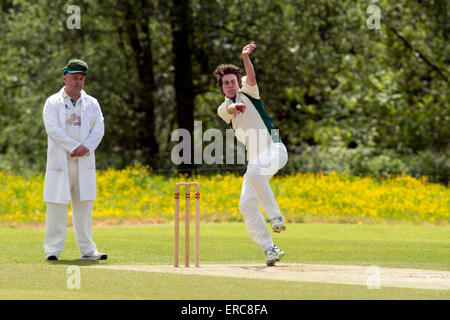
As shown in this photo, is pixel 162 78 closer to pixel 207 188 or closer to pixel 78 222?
pixel 207 188

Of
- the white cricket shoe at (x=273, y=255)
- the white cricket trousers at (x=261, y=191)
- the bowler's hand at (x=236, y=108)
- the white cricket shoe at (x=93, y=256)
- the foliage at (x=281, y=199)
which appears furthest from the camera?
the foliage at (x=281, y=199)

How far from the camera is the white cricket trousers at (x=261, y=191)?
404 inches

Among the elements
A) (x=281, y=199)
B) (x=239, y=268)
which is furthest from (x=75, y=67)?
(x=281, y=199)

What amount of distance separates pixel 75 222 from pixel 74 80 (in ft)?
6.05

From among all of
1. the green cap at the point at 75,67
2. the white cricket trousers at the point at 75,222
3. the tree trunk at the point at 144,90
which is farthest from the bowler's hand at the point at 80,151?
the tree trunk at the point at 144,90

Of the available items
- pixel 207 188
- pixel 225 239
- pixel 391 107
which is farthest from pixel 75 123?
pixel 391 107

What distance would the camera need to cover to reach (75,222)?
1160 cm

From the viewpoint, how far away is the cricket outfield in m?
7.95

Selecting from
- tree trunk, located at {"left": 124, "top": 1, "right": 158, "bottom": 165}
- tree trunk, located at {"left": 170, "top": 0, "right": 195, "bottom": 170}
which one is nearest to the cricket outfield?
tree trunk, located at {"left": 170, "top": 0, "right": 195, "bottom": 170}

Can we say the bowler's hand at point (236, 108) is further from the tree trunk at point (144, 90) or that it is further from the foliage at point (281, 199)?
the tree trunk at point (144, 90)

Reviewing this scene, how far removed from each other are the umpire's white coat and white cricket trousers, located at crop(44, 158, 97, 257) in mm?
135

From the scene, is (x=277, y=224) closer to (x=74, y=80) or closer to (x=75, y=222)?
(x=75, y=222)

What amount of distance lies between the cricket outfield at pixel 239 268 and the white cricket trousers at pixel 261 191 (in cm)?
46

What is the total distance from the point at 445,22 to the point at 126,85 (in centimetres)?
1029
